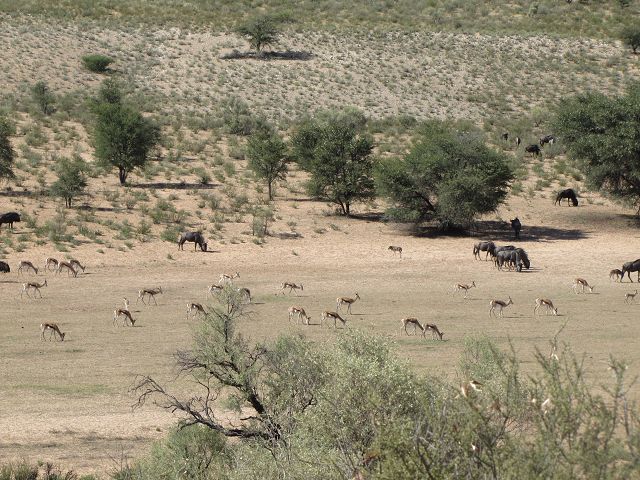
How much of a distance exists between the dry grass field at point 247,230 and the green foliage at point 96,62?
1.71 metres

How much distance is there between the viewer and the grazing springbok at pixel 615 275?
121 ft

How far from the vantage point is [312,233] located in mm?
45062

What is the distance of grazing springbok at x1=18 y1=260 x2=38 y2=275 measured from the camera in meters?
35.3

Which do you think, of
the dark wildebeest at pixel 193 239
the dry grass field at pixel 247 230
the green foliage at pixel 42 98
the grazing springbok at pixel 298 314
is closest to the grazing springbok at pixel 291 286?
the dry grass field at pixel 247 230

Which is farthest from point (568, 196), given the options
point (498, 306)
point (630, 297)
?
point (498, 306)

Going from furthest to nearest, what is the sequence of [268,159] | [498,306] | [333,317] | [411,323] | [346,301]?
[268,159] < [498,306] < [346,301] < [333,317] < [411,323]

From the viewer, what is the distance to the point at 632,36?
89.8 metres

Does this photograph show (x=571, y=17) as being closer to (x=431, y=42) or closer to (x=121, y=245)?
(x=431, y=42)

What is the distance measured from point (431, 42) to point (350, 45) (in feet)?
23.7

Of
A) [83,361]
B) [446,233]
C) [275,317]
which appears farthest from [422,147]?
[83,361]

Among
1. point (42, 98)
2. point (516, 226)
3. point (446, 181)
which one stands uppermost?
point (42, 98)

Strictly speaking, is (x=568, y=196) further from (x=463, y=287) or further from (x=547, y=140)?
(x=463, y=287)

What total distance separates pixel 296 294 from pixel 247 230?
10.8m

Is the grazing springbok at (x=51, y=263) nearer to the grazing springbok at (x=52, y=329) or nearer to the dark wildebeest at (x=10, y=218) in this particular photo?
the dark wildebeest at (x=10, y=218)
